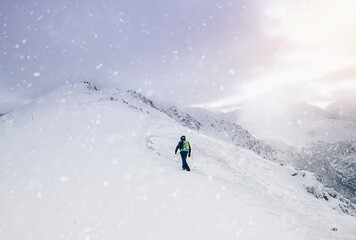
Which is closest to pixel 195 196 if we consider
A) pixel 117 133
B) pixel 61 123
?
pixel 117 133

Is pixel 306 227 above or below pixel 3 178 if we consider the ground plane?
above

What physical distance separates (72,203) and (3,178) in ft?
20.5

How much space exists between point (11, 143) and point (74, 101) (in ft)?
53.3

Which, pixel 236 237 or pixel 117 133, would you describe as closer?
pixel 236 237

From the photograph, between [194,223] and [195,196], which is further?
[195,196]

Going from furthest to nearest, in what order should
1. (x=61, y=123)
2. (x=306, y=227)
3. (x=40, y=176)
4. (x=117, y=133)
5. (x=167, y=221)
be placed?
(x=61, y=123)
(x=117, y=133)
(x=40, y=176)
(x=306, y=227)
(x=167, y=221)

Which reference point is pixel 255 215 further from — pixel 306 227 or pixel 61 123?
pixel 61 123

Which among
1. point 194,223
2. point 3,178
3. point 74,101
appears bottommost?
point 3,178

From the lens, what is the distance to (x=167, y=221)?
851 centimetres

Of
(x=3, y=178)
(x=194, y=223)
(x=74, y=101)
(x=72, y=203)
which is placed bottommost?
(x=3, y=178)

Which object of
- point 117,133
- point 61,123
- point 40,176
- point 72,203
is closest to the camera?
point 72,203

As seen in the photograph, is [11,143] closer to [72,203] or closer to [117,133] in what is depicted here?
[117,133]

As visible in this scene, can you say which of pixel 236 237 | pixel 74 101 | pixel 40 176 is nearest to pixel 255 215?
pixel 236 237

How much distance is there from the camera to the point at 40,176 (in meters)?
13.1
